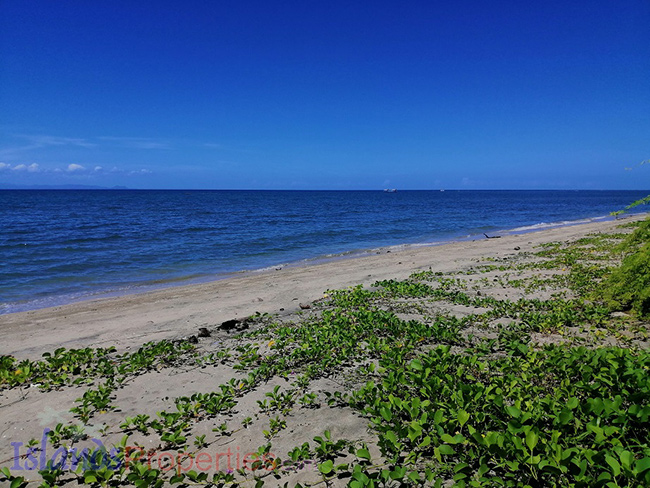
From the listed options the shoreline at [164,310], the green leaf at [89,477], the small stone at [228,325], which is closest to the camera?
the green leaf at [89,477]

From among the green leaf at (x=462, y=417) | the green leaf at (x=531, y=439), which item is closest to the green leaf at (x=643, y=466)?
the green leaf at (x=531, y=439)

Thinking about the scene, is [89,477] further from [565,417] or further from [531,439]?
[565,417]

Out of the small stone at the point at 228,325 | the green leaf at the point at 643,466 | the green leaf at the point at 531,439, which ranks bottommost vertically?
the small stone at the point at 228,325

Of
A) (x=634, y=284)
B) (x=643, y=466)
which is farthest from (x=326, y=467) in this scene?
(x=634, y=284)

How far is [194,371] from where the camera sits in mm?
5461

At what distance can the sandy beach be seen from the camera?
3762mm

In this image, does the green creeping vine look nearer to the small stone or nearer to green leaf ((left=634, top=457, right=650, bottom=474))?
green leaf ((left=634, top=457, right=650, bottom=474))

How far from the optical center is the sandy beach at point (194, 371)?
12.3 ft

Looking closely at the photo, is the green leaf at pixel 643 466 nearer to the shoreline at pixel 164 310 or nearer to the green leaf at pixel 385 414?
the green leaf at pixel 385 414

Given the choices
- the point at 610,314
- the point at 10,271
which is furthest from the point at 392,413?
the point at 10,271

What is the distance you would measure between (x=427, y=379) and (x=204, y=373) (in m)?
3.24

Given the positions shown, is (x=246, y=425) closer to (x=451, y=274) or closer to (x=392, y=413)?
(x=392, y=413)

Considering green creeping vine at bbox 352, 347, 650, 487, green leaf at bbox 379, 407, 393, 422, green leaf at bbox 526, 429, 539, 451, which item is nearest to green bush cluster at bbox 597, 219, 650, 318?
green creeping vine at bbox 352, 347, 650, 487

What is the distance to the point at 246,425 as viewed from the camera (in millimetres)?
3959
